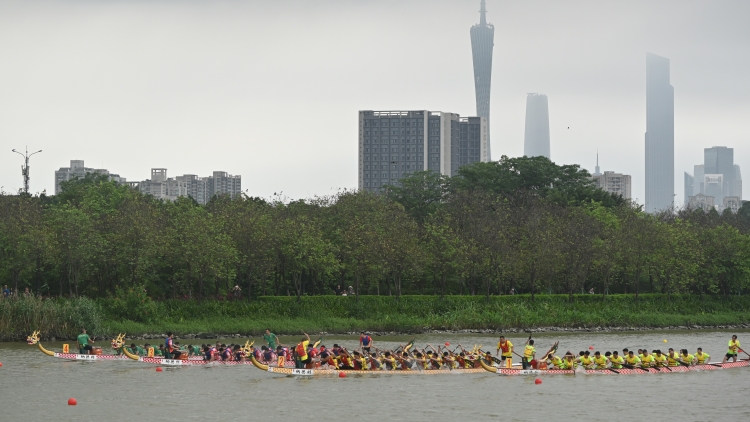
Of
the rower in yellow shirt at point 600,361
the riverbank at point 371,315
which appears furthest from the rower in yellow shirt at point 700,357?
the riverbank at point 371,315

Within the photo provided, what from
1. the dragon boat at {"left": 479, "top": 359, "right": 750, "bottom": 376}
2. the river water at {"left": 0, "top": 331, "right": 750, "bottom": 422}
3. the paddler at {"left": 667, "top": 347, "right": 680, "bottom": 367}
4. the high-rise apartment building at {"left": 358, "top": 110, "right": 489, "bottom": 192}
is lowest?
the river water at {"left": 0, "top": 331, "right": 750, "bottom": 422}

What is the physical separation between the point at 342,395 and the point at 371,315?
1088 inches

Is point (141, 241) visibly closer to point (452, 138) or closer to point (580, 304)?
point (580, 304)

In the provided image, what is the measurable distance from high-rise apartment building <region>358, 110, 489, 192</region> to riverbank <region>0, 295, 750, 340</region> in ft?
394

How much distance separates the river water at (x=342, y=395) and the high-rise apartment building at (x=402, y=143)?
5900 inches

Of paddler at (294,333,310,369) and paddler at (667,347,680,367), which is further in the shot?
paddler at (667,347,680,367)

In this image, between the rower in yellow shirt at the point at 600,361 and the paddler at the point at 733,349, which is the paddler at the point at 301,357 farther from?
the paddler at the point at 733,349

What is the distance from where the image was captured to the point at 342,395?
33.8 meters

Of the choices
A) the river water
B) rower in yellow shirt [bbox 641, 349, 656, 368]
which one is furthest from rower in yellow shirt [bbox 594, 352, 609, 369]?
rower in yellow shirt [bbox 641, 349, 656, 368]

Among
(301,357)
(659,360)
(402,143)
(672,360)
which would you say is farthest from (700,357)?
(402,143)

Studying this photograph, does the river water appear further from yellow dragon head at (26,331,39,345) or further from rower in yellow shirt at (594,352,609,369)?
yellow dragon head at (26,331,39,345)

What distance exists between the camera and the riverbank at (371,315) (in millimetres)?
50156

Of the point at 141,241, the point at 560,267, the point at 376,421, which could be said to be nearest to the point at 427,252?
the point at 560,267

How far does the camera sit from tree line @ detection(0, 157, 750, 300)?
58844 mm
